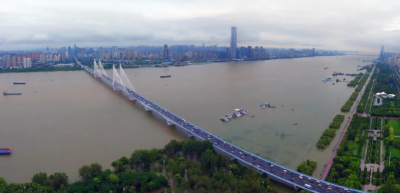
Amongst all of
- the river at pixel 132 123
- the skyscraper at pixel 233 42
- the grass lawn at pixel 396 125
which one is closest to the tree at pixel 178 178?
the river at pixel 132 123

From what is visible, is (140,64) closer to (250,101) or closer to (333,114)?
(250,101)

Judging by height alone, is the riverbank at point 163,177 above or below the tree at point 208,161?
below

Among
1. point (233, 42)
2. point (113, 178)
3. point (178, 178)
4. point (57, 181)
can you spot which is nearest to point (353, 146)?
point (178, 178)

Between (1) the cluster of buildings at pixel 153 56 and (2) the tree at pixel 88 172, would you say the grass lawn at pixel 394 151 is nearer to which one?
(2) the tree at pixel 88 172

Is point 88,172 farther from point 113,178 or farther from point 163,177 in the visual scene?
point 163,177

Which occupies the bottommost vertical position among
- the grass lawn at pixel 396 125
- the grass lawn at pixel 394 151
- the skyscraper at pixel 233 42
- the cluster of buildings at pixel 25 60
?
the grass lawn at pixel 394 151

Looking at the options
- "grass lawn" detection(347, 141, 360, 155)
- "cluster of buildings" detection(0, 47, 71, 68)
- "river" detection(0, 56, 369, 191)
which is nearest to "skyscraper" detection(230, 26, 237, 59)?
"cluster of buildings" detection(0, 47, 71, 68)

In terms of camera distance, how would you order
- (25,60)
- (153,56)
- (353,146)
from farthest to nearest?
(153,56) → (25,60) → (353,146)

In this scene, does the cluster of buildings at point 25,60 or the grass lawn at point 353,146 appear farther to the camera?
the cluster of buildings at point 25,60
